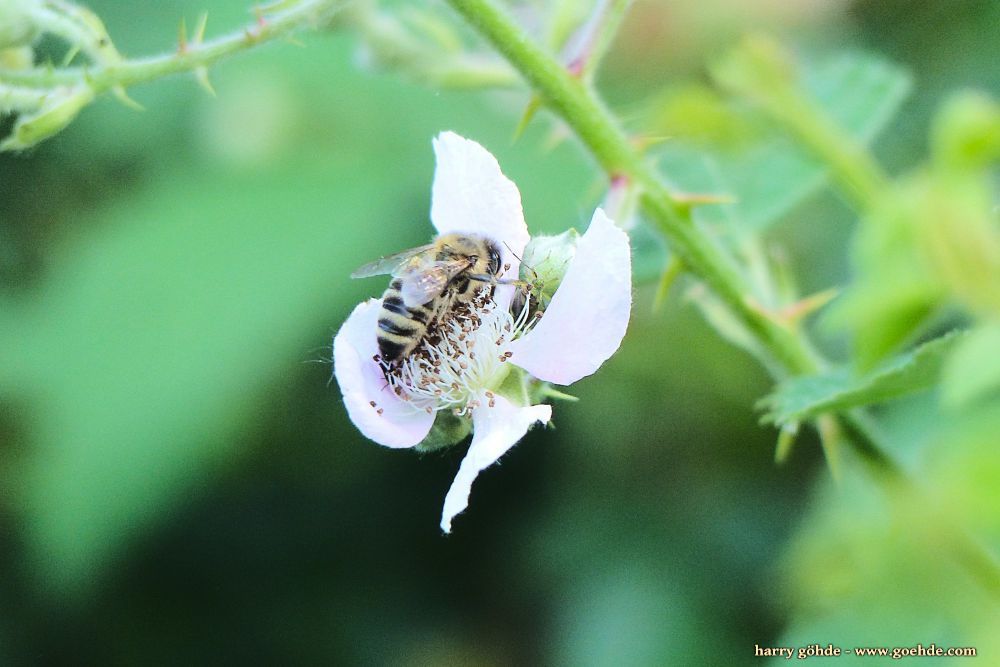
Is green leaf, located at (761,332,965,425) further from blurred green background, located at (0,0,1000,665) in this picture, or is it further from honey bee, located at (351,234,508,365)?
blurred green background, located at (0,0,1000,665)

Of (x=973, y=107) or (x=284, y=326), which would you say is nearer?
(x=973, y=107)

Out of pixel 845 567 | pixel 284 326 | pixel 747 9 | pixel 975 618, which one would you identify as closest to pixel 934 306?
pixel 975 618

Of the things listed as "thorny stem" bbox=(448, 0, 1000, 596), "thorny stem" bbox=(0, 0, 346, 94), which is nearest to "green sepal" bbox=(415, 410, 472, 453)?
"thorny stem" bbox=(448, 0, 1000, 596)

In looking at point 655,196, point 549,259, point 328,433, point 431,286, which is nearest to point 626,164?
point 655,196

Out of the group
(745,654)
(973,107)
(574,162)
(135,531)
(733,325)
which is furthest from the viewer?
(574,162)

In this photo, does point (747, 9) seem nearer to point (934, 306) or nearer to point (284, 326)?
point (284, 326)

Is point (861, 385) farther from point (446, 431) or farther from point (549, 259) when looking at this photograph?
point (446, 431)

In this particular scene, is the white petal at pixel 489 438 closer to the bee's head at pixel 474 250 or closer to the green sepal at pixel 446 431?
the green sepal at pixel 446 431

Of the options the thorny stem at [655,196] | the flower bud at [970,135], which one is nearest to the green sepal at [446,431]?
the thorny stem at [655,196]
